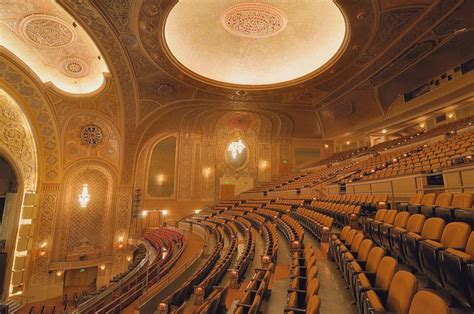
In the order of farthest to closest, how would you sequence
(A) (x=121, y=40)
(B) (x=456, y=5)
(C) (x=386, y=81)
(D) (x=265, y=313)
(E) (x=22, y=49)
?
(C) (x=386, y=81) < (E) (x=22, y=49) < (A) (x=121, y=40) < (B) (x=456, y=5) < (D) (x=265, y=313)

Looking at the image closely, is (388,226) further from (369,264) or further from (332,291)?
(332,291)

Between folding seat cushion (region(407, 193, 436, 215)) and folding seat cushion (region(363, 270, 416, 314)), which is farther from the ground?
folding seat cushion (region(407, 193, 436, 215))

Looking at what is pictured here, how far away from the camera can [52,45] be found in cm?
674

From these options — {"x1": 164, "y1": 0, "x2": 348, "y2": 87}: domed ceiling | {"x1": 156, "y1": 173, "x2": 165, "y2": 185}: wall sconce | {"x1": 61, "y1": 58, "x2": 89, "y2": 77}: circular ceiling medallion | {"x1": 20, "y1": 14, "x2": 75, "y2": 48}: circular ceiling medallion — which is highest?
{"x1": 164, "y1": 0, "x2": 348, "y2": 87}: domed ceiling

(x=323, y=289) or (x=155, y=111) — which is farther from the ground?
(x=155, y=111)

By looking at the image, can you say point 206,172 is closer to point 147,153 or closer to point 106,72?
point 147,153

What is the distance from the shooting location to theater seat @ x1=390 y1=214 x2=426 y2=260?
5.78 feet

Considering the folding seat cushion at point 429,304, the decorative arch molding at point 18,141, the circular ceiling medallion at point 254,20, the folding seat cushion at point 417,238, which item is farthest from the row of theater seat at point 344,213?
the decorative arch molding at point 18,141

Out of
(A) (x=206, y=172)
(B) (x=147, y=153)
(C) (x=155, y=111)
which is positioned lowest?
(A) (x=206, y=172)

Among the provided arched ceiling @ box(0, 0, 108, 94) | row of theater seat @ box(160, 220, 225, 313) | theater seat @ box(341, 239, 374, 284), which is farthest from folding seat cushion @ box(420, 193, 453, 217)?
arched ceiling @ box(0, 0, 108, 94)

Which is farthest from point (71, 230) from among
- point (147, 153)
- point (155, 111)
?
point (155, 111)

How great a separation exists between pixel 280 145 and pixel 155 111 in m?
5.76

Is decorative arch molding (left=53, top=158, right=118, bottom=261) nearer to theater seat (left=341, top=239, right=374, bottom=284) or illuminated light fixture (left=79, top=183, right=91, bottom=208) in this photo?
illuminated light fixture (left=79, top=183, right=91, bottom=208)

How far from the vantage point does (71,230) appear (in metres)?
8.42
